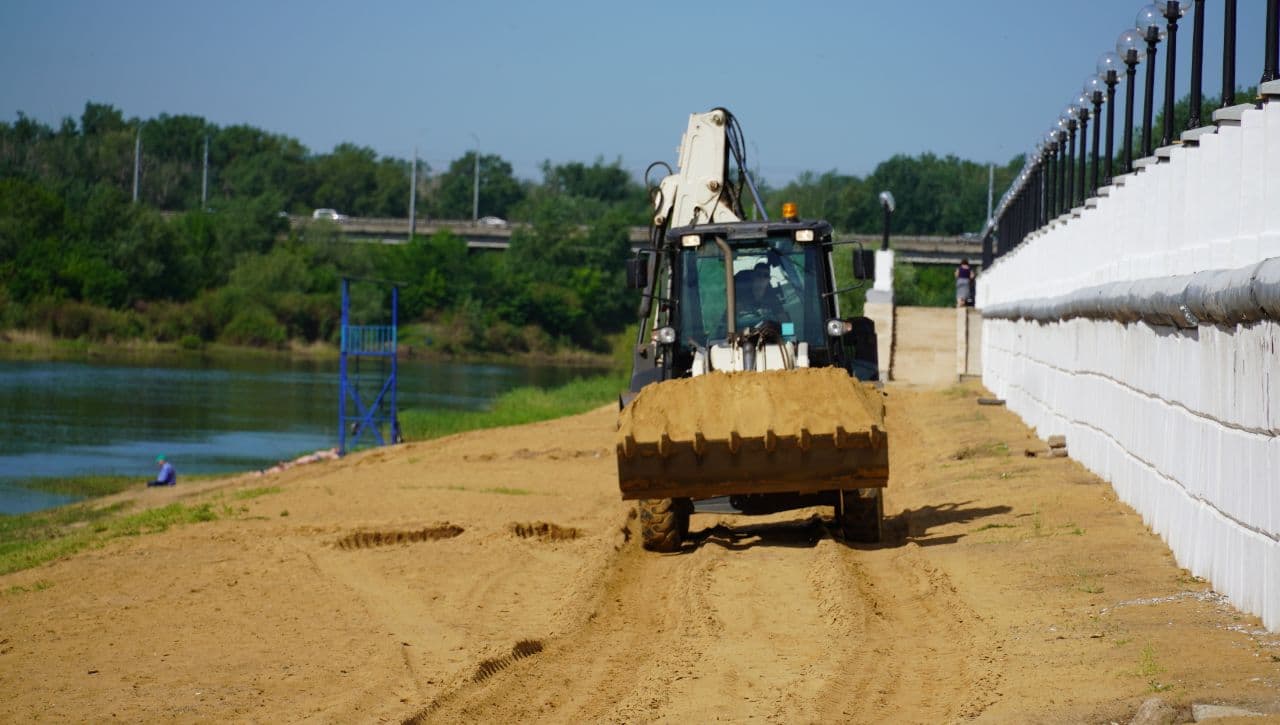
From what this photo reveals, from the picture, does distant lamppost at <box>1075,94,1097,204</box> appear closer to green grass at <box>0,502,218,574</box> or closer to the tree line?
green grass at <box>0,502,218,574</box>

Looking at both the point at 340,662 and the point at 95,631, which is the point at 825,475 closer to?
the point at 340,662

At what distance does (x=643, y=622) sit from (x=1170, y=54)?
362 inches

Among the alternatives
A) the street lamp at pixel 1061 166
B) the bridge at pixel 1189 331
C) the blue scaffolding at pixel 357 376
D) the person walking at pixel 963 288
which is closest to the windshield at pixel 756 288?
the bridge at pixel 1189 331

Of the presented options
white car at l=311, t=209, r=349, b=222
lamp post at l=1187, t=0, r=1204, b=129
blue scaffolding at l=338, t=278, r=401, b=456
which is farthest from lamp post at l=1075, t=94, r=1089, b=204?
white car at l=311, t=209, r=349, b=222

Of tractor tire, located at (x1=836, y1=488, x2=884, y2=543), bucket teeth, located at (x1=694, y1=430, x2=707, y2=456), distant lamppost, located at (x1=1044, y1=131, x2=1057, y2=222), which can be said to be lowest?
tractor tire, located at (x1=836, y1=488, x2=884, y2=543)

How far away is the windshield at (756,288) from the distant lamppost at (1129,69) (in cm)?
473

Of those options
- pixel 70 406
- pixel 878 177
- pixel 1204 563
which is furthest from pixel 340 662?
pixel 878 177

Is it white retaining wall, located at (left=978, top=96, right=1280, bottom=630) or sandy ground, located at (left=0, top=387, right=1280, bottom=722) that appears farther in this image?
white retaining wall, located at (left=978, top=96, right=1280, bottom=630)

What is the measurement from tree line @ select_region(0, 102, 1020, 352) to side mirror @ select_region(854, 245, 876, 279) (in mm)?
74279

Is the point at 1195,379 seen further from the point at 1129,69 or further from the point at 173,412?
the point at 173,412

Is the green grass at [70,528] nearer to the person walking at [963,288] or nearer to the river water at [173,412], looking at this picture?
the river water at [173,412]

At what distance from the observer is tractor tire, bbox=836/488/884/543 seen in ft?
42.1

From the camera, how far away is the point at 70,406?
4550 centimetres

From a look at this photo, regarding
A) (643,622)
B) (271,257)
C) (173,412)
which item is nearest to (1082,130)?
(643,622)
